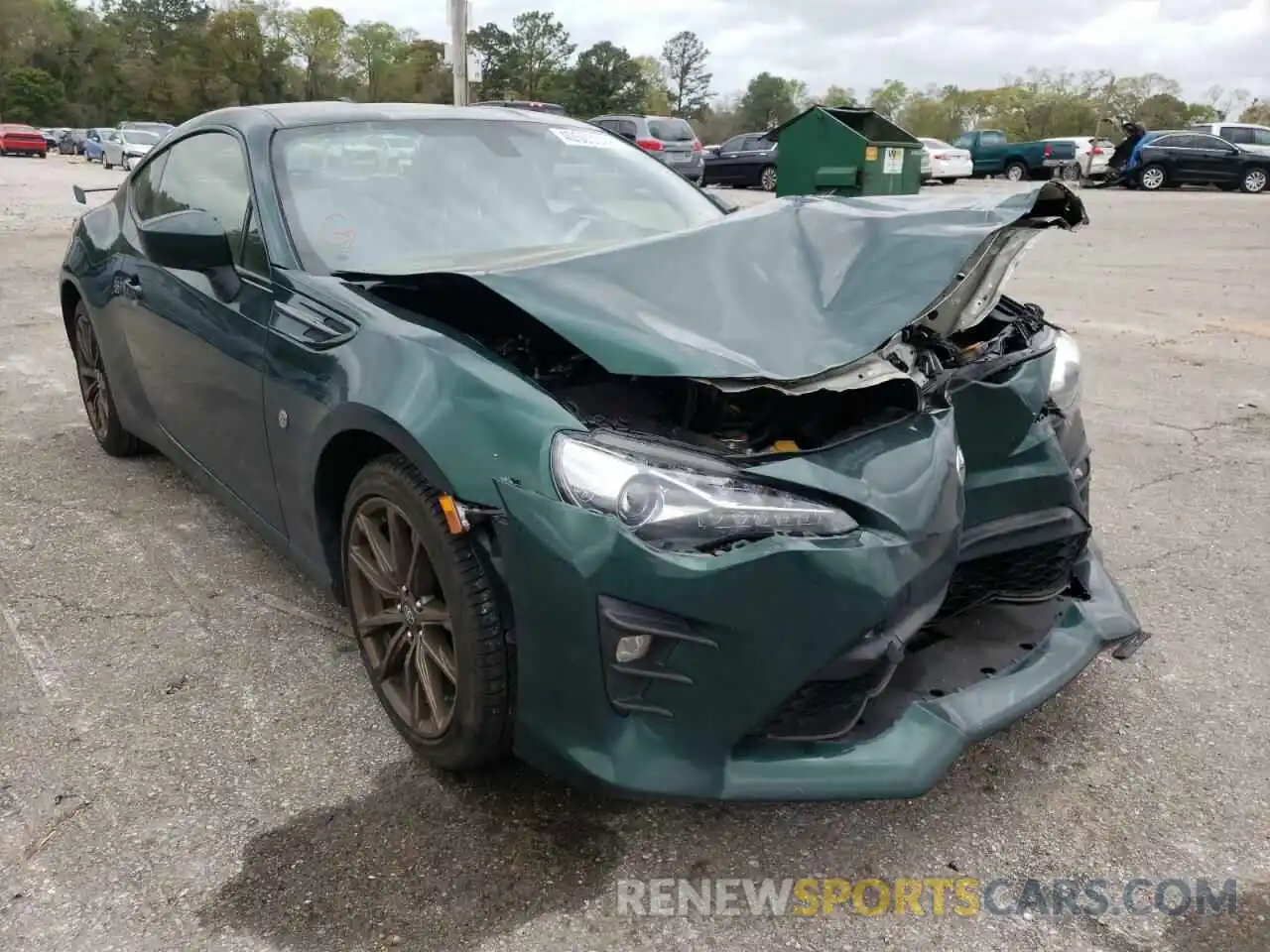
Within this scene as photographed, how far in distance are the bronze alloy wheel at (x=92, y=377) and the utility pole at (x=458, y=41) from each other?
318 inches

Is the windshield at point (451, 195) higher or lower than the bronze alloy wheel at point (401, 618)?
higher

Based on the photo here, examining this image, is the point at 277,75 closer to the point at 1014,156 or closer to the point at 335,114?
the point at 1014,156

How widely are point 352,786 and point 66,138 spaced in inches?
2535

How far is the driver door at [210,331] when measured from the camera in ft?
9.27

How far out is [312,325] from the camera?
8.34ft

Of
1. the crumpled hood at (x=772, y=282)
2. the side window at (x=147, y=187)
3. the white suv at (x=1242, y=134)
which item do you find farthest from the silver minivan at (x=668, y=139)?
the crumpled hood at (x=772, y=282)

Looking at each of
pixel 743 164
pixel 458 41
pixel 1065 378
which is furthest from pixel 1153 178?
pixel 1065 378

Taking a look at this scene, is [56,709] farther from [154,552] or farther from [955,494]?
[955,494]

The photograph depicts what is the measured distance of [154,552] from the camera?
11.8 ft

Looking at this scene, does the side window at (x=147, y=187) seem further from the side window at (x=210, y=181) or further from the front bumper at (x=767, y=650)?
the front bumper at (x=767, y=650)

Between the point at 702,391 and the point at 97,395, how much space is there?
3526mm

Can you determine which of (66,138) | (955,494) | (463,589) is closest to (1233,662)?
(955,494)

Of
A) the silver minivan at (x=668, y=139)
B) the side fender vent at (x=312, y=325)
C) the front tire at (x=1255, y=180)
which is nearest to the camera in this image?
the side fender vent at (x=312, y=325)

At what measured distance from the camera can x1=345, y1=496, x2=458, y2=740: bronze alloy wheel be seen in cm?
222
